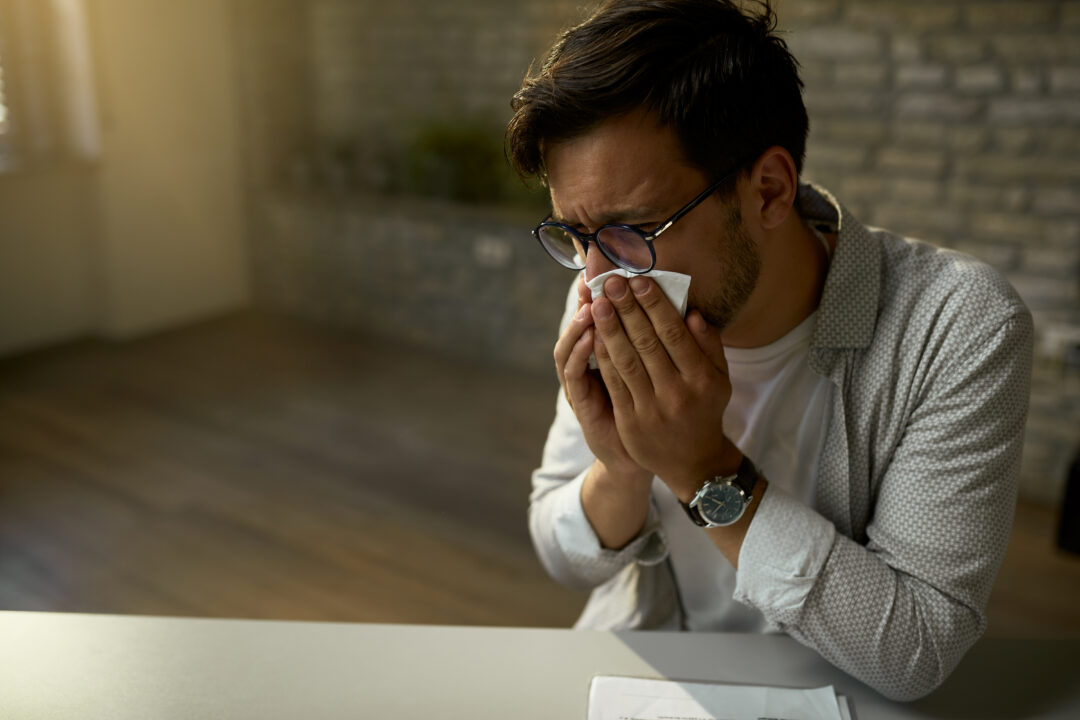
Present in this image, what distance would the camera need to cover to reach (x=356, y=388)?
391 cm

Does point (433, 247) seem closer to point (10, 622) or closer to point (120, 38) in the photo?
point (120, 38)

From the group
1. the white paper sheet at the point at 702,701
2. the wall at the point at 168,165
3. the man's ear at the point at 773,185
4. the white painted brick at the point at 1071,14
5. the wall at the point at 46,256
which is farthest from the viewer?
the wall at the point at 168,165

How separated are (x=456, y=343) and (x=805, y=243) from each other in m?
3.16

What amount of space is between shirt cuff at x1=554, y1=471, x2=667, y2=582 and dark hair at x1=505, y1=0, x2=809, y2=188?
44 cm

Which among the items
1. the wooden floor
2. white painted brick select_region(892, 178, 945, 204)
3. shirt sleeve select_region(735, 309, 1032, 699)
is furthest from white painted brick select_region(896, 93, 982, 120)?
shirt sleeve select_region(735, 309, 1032, 699)

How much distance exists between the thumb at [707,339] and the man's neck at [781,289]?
109 mm

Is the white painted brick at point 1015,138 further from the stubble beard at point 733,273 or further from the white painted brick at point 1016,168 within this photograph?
the stubble beard at point 733,273

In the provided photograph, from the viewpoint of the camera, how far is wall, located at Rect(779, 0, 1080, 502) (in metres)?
2.84

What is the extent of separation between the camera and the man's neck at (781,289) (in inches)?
46.7

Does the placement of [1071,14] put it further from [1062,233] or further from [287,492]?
[287,492]

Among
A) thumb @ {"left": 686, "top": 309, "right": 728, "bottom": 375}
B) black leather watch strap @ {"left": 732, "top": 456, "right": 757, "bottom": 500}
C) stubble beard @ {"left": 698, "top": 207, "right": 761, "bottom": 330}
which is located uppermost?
stubble beard @ {"left": 698, "top": 207, "right": 761, "bottom": 330}

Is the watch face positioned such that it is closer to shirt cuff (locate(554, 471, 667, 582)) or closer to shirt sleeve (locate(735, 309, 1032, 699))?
shirt sleeve (locate(735, 309, 1032, 699))

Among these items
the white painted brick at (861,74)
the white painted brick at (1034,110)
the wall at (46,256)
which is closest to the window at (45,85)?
the wall at (46,256)

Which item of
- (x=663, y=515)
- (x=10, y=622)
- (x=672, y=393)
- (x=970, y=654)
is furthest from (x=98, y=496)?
(x=970, y=654)
